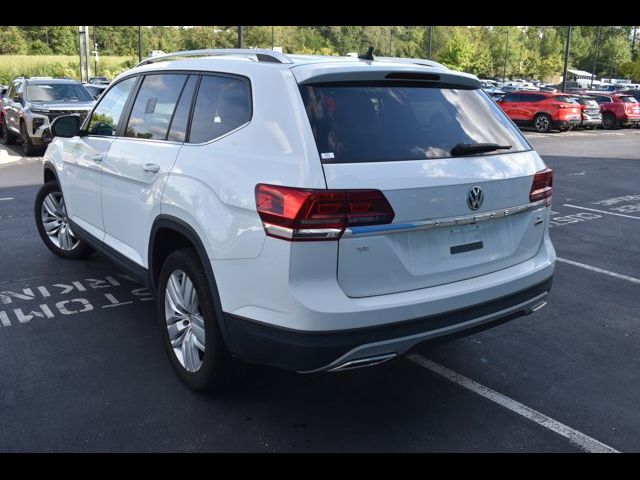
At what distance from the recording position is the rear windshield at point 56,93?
15.9 m

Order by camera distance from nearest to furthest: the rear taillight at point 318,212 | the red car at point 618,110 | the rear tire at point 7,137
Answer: the rear taillight at point 318,212 → the rear tire at point 7,137 → the red car at point 618,110

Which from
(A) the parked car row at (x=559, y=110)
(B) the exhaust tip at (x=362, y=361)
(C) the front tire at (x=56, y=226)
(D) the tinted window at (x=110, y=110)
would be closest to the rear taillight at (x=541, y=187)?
(B) the exhaust tip at (x=362, y=361)

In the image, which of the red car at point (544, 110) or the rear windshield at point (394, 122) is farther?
the red car at point (544, 110)

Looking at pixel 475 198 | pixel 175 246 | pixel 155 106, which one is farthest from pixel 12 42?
pixel 475 198

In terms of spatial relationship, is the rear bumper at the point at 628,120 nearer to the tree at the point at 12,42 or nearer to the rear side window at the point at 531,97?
the rear side window at the point at 531,97

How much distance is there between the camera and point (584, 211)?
9.64m

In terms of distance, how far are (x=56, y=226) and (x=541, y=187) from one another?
4.66 metres

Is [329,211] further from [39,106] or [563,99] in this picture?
[563,99]

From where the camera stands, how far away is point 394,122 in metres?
3.28

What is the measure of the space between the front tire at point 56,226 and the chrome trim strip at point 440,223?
4.01m

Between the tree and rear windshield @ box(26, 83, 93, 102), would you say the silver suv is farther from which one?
the tree
